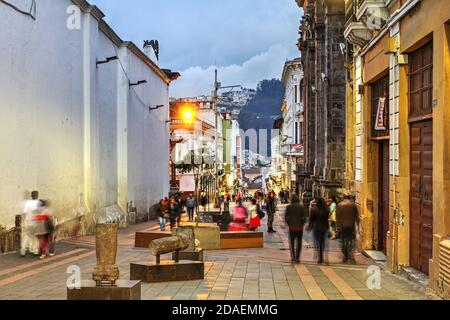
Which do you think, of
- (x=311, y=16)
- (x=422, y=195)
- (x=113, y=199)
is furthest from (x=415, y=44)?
(x=311, y=16)

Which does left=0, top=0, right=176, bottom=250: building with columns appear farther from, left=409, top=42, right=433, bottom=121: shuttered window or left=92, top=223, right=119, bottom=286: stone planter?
left=409, top=42, right=433, bottom=121: shuttered window

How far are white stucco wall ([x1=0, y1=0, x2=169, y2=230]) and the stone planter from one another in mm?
7769

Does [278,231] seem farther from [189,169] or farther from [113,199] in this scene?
[189,169]

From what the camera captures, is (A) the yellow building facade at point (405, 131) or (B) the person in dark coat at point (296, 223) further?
(B) the person in dark coat at point (296, 223)

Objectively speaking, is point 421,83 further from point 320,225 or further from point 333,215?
point 333,215

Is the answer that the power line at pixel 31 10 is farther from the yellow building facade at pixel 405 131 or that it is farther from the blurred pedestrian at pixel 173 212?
the blurred pedestrian at pixel 173 212

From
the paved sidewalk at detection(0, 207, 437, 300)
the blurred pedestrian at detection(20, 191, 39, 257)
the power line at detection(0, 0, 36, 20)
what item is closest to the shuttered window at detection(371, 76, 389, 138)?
the paved sidewalk at detection(0, 207, 437, 300)

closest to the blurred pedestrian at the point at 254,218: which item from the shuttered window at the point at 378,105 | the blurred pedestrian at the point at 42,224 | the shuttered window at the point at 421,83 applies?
the shuttered window at the point at 378,105

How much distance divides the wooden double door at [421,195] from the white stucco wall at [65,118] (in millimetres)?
9278

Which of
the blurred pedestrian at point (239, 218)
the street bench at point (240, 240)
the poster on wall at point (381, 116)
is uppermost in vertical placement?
the poster on wall at point (381, 116)

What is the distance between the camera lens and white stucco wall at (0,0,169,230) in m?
16.6

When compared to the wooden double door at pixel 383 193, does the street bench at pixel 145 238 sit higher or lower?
lower

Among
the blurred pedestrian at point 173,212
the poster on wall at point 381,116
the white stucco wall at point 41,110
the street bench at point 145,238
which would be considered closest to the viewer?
the poster on wall at point 381,116

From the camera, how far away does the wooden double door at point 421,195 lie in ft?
37.9
